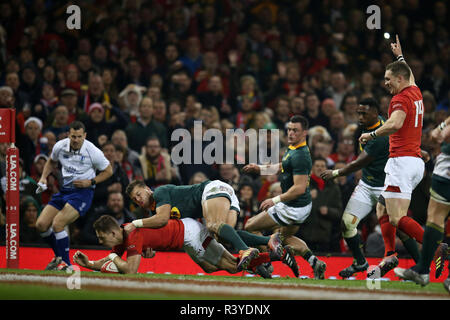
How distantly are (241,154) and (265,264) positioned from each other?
3.78 metres

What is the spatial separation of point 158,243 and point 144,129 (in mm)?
4387

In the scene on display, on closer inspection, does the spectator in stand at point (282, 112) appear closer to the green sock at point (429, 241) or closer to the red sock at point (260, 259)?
the red sock at point (260, 259)

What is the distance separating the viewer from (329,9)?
16.3m

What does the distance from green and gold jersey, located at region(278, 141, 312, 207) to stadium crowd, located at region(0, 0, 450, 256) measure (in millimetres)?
2338

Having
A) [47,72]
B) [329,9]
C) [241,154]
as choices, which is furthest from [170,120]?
[329,9]

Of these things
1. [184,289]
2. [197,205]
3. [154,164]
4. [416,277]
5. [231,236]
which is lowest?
[184,289]

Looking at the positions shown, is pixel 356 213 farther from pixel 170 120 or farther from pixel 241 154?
pixel 170 120

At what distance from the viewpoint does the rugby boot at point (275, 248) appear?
803 centimetres

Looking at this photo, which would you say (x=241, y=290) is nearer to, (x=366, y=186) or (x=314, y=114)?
(x=366, y=186)

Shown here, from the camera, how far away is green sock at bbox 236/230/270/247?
8.30m

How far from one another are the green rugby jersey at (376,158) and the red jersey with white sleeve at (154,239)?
2.31 m

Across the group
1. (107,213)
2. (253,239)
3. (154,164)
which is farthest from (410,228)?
(154,164)

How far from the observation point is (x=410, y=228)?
25.4 feet

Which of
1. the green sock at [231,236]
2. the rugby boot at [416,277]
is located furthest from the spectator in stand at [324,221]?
the rugby boot at [416,277]
